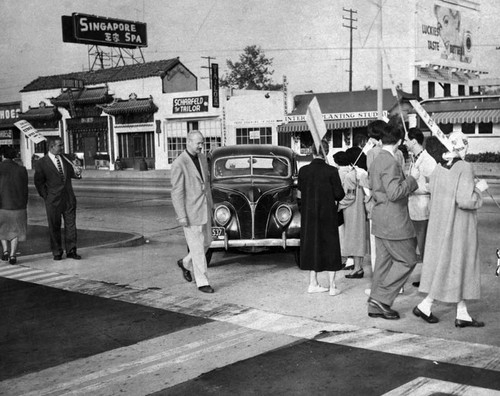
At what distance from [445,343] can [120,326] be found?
9.57 feet

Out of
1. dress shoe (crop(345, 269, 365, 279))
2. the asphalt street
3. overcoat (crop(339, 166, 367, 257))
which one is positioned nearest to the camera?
the asphalt street

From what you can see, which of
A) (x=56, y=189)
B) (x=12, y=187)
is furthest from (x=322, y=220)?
(x=12, y=187)

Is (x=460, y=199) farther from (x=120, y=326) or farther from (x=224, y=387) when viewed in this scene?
(x=120, y=326)

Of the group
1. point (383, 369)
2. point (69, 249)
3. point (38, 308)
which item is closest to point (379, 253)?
point (383, 369)

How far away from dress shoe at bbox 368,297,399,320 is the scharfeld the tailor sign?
118 feet

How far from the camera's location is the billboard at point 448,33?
120ft

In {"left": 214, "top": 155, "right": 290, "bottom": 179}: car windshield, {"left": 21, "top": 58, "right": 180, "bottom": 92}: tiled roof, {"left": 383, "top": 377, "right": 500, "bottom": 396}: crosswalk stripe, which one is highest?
{"left": 21, "top": 58, "right": 180, "bottom": 92}: tiled roof

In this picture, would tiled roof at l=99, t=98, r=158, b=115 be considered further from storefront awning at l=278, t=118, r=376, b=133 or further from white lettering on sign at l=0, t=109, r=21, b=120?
white lettering on sign at l=0, t=109, r=21, b=120

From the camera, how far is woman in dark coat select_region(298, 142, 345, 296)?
22.2 ft

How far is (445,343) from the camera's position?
5152 millimetres

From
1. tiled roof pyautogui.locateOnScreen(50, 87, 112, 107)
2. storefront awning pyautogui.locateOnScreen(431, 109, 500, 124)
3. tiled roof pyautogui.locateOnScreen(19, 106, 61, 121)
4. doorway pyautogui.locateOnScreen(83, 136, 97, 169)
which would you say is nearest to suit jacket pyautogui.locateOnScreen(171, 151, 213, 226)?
storefront awning pyautogui.locateOnScreen(431, 109, 500, 124)

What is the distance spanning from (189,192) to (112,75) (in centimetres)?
4187

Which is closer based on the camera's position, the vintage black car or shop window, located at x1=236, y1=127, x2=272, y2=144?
the vintage black car

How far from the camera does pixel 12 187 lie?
30.0 feet
